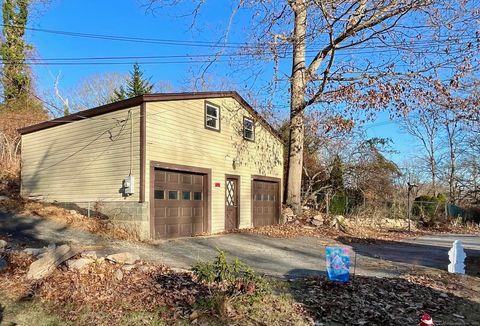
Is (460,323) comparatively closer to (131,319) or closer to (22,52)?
(131,319)

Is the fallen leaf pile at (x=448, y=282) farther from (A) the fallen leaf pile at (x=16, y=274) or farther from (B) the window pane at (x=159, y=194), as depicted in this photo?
(B) the window pane at (x=159, y=194)

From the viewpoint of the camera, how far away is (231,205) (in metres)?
15.5

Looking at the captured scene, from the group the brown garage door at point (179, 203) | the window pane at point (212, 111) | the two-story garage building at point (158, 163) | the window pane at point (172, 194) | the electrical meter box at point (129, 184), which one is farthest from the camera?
the window pane at point (212, 111)

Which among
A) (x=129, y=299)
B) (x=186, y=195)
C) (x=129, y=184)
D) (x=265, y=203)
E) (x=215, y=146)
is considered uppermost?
(x=215, y=146)

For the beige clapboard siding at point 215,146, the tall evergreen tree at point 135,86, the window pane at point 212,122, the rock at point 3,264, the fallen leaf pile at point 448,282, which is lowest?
the fallen leaf pile at point 448,282

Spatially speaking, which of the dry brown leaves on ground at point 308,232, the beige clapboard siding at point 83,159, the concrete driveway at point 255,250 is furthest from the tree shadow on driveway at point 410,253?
the beige clapboard siding at point 83,159

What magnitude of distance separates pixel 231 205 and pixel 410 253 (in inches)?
255

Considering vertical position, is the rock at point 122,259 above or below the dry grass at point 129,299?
above

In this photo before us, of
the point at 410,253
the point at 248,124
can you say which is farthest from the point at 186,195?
the point at 410,253

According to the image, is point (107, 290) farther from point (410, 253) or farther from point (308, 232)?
point (308, 232)

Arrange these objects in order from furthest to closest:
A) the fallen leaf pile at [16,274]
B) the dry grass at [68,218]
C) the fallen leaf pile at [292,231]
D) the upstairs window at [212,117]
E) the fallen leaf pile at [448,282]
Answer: the fallen leaf pile at [292,231]
the upstairs window at [212,117]
the dry grass at [68,218]
the fallen leaf pile at [448,282]
the fallen leaf pile at [16,274]

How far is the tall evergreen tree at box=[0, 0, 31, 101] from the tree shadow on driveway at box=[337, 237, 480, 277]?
22.0 metres

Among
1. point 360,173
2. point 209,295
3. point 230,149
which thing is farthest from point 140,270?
point 360,173

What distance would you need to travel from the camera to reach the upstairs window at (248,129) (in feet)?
54.2
